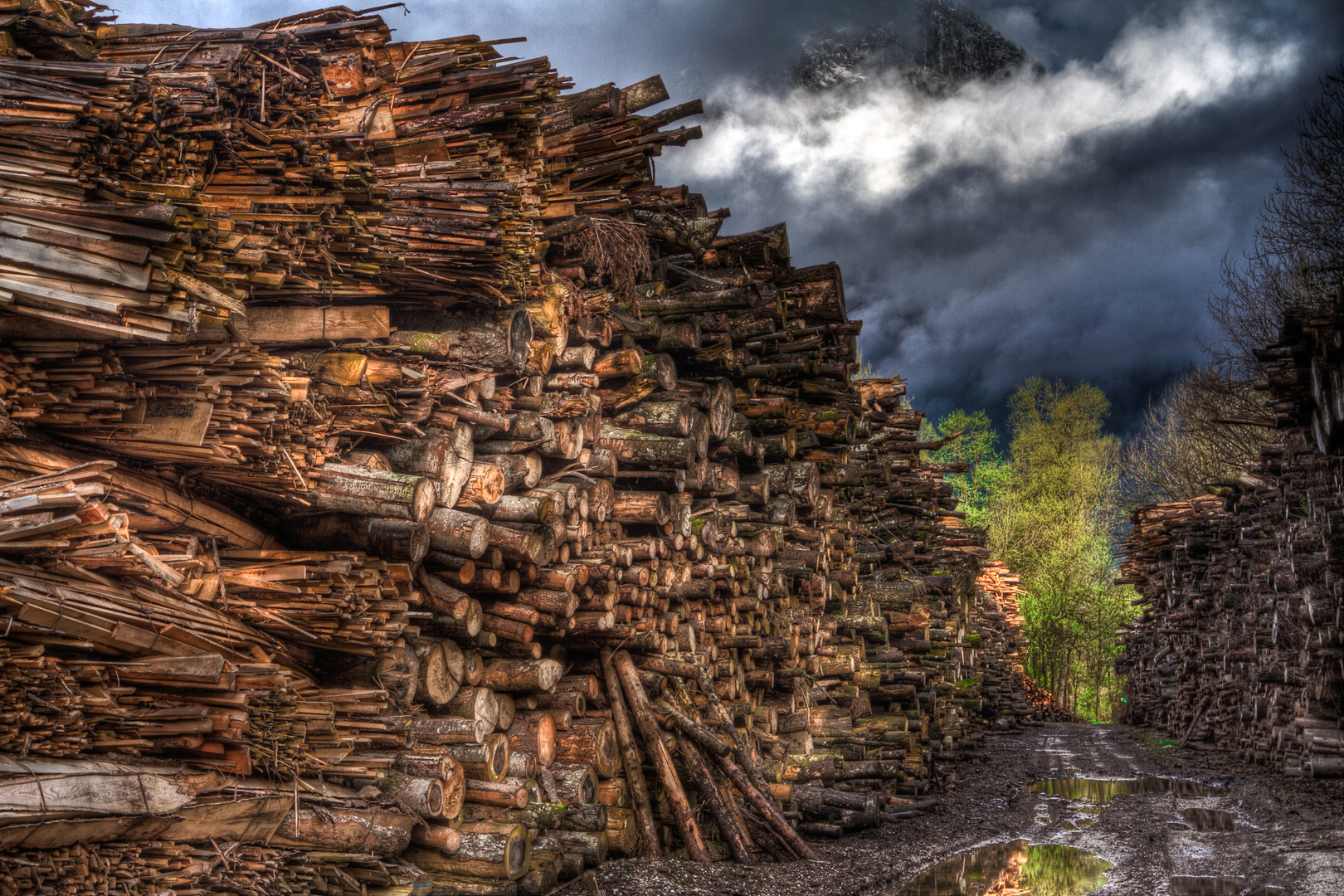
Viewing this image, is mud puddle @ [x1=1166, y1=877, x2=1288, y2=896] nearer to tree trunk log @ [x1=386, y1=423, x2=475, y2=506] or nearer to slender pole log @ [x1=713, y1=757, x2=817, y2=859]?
slender pole log @ [x1=713, y1=757, x2=817, y2=859]

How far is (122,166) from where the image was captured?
3.54 metres

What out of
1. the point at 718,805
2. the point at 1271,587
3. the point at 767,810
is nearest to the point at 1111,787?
the point at 1271,587

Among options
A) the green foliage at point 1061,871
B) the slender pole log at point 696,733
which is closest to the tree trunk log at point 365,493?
the slender pole log at point 696,733

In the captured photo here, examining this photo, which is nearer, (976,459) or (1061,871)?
(1061,871)

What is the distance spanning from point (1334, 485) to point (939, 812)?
6405 millimetres

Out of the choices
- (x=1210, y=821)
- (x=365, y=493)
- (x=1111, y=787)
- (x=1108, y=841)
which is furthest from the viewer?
(x=1111, y=787)

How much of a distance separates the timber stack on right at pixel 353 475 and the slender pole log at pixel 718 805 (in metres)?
0.03

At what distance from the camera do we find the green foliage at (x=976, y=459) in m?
37.0

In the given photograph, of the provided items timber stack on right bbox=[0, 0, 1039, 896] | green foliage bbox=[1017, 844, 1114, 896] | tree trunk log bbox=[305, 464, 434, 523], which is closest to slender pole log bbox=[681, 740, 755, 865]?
timber stack on right bbox=[0, 0, 1039, 896]

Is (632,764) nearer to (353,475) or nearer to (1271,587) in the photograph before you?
(353,475)

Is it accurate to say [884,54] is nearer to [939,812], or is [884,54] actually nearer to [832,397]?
[832,397]

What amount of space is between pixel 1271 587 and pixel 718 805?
1177 cm

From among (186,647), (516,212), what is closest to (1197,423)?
(516,212)

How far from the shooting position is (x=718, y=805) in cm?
699
